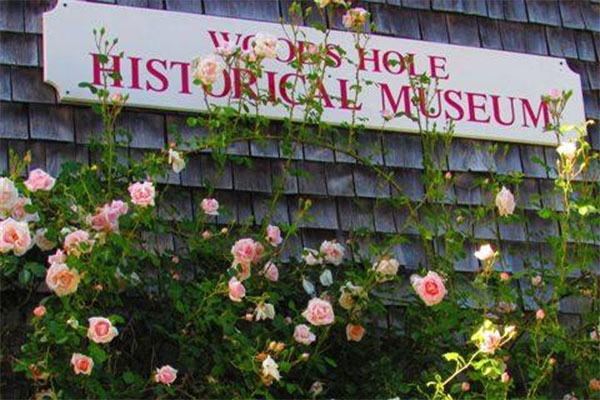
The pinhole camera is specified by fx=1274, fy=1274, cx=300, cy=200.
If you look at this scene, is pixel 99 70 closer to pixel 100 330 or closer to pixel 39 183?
pixel 39 183

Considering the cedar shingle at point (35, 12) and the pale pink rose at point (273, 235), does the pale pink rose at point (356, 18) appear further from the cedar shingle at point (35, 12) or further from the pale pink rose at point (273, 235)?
the cedar shingle at point (35, 12)

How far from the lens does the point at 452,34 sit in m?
4.35

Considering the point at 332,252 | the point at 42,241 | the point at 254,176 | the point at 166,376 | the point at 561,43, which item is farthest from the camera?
the point at 561,43

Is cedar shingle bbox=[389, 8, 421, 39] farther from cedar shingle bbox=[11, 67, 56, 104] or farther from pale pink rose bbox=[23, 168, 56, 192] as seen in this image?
pale pink rose bbox=[23, 168, 56, 192]

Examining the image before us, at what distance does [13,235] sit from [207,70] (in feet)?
2.48

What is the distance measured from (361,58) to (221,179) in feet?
1.89

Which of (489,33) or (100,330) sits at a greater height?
(489,33)

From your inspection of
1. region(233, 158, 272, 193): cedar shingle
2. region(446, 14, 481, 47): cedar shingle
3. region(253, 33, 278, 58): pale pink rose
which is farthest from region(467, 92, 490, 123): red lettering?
region(253, 33, 278, 58): pale pink rose

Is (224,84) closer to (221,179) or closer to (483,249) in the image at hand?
(221,179)

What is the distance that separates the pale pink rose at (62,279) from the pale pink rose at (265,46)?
87 cm

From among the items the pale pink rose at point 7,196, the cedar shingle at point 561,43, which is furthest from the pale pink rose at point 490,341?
the cedar shingle at point 561,43

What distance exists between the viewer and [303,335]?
10.9 ft

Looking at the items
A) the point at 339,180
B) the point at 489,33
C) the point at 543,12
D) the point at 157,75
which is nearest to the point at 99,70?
the point at 157,75

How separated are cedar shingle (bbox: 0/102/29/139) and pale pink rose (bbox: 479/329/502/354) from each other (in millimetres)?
1423
